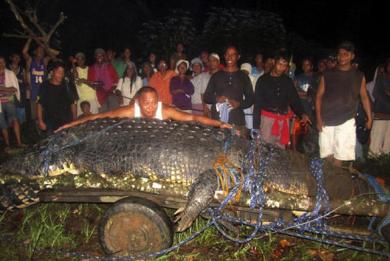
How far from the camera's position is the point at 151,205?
3.20 meters

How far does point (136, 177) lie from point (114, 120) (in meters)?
0.76

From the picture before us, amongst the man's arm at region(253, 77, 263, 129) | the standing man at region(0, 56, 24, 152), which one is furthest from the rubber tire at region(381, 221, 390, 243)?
the standing man at region(0, 56, 24, 152)

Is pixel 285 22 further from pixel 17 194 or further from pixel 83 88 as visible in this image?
pixel 17 194

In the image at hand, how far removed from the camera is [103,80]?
7625 mm

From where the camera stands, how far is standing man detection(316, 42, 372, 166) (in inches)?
179

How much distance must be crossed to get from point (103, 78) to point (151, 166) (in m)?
4.67

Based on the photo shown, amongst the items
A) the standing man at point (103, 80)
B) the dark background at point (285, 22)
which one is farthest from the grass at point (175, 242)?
the dark background at point (285, 22)

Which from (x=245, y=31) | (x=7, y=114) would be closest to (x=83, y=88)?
(x=7, y=114)

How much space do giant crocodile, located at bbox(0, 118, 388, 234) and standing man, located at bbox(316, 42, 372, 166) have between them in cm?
123

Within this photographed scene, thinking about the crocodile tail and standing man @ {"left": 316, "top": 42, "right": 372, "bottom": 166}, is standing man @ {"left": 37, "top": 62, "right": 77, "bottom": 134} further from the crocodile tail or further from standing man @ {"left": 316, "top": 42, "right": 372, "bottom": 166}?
standing man @ {"left": 316, "top": 42, "right": 372, "bottom": 166}

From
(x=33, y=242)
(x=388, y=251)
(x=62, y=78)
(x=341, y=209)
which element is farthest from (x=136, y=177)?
(x=62, y=78)

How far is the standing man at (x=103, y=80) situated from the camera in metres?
7.57

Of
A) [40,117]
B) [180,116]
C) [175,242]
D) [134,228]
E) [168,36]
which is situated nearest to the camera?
[134,228]

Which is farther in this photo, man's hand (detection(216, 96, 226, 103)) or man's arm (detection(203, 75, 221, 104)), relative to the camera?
man's arm (detection(203, 75, 221, 104))
